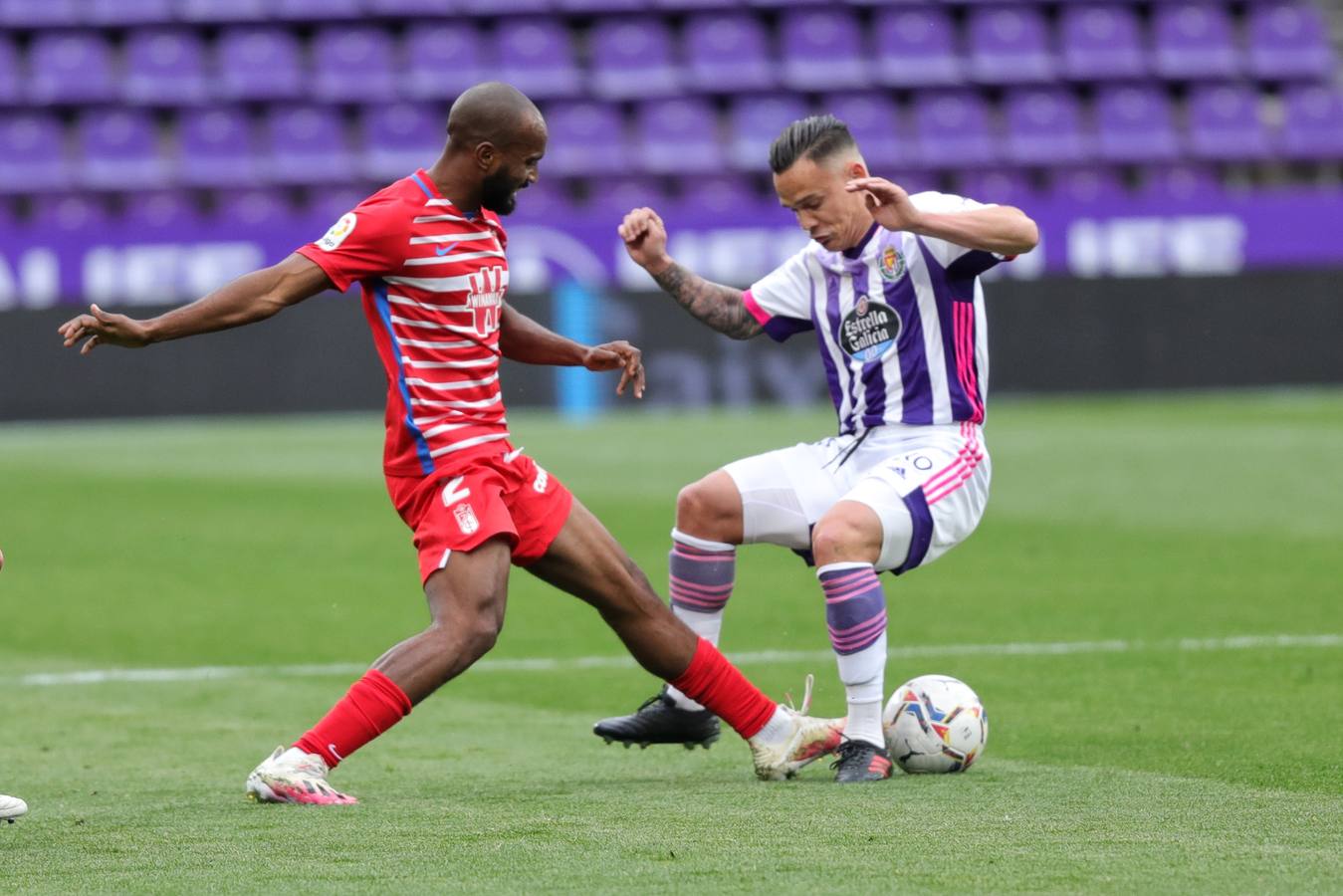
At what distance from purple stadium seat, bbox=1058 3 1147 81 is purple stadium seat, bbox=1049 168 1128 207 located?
1.38 meters

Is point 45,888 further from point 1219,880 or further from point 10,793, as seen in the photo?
point 1219,880

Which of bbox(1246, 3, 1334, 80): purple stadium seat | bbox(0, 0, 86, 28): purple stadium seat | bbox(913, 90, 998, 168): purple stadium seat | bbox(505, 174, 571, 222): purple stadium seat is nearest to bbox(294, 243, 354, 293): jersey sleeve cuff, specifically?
bbox(505, 174, 571, 222): purple stadium seat

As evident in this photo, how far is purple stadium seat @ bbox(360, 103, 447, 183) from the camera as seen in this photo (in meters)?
25.8

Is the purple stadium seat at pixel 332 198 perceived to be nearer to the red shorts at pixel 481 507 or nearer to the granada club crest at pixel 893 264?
the granada club crest at pixel 893 264

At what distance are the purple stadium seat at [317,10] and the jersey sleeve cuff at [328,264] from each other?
22497mm

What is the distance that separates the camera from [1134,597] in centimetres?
980

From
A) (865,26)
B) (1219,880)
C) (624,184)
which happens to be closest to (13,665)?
(1219,880)

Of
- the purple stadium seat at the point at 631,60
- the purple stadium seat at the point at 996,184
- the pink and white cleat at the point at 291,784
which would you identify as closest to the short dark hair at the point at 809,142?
the pink and white cleat at the point at 291,784

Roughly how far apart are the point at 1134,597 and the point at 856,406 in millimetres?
3807

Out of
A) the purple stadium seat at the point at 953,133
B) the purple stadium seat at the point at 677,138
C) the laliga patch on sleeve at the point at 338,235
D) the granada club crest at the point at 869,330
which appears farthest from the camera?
the purple stadium seat at the point at 953,133

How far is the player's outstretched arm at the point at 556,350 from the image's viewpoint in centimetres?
598

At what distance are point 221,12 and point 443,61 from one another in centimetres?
293

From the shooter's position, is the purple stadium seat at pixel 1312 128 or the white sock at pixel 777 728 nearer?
the white sock at pixel 777 728

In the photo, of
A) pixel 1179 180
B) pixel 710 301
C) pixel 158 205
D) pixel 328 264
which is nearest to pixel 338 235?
pixel 328 264
